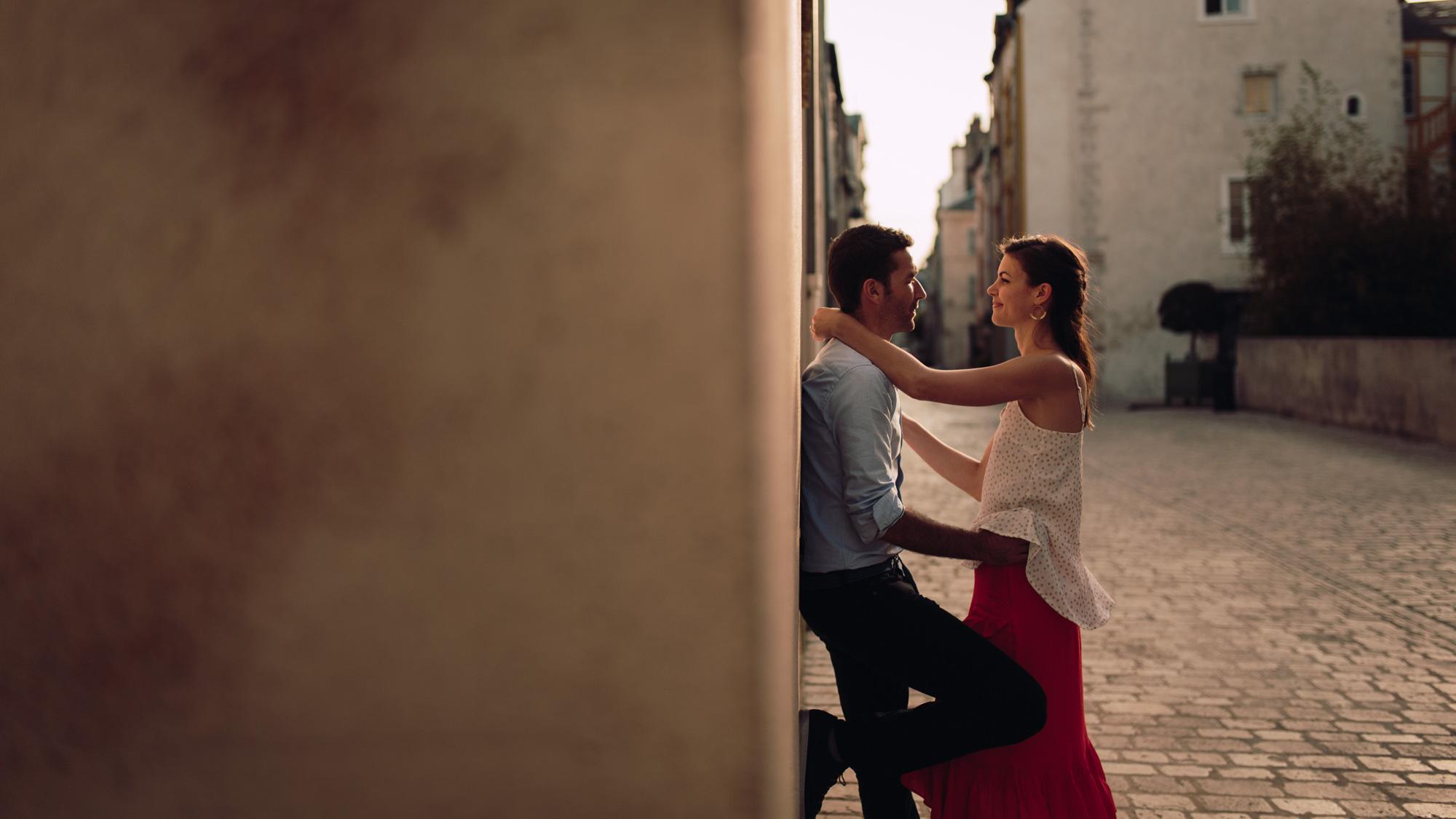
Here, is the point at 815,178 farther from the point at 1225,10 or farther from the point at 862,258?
the point at 1225,10

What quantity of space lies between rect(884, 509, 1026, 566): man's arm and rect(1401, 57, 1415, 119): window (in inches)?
1424

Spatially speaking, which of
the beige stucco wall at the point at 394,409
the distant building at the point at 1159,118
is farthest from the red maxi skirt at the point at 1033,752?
the distant building at the point at 1159,118

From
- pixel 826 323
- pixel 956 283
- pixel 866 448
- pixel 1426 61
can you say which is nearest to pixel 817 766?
pixel 866 448

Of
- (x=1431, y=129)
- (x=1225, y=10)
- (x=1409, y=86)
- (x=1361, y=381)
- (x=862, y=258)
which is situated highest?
(x=1225, y=10)

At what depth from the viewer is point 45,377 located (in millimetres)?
1922

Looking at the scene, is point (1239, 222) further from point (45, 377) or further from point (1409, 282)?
point (45, 377)

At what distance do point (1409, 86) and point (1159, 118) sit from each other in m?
9.07

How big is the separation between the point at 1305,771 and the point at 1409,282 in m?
17.1

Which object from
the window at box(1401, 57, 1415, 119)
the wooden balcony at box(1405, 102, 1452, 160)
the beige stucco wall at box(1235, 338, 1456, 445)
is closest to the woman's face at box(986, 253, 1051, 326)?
the beige stucco wall at box(1235, 338, 1456, 445)

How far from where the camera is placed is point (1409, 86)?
33.3 metres

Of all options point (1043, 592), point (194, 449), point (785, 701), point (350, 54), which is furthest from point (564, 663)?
point (1043, 592)

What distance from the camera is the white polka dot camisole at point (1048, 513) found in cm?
289

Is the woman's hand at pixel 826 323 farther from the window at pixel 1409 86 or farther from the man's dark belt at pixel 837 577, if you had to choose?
the window at pixel 1409 86

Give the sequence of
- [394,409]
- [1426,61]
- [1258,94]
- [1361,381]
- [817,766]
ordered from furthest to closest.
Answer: [1426,61], [1258,94], [1361,381], [817,766], [394,409]
